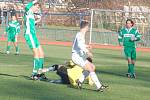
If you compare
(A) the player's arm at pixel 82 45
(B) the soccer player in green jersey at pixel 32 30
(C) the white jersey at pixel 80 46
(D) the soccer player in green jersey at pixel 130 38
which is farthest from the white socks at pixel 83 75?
(D) the soccer player in green jersey at pixel 130 38

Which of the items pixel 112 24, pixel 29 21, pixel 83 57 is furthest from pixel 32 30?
pixel 112 24

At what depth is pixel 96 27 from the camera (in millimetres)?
41719

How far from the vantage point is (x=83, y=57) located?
13.4 metres

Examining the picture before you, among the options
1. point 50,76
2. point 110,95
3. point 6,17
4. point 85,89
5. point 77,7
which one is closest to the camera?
point 110,95

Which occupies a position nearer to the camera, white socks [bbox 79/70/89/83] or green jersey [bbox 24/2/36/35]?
white socks [bbox 79/70/89/83]

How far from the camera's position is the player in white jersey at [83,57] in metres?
13.1

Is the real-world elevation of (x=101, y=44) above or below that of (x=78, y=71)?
below

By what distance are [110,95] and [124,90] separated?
3.70ft

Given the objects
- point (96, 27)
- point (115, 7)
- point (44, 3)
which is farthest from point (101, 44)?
point (115, 7)

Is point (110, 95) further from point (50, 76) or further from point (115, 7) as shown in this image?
point (115, 7)

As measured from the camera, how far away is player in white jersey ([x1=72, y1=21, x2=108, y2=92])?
13.1 metres

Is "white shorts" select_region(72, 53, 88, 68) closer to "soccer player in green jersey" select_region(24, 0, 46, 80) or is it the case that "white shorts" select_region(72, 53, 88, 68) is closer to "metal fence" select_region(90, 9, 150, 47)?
"soccer player in green jersey" select_region(24, 0, 46, 80)

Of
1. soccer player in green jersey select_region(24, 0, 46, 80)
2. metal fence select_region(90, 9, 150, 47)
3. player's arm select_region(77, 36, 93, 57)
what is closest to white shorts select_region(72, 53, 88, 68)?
player's arm select_region(77, 36, 93, 57)

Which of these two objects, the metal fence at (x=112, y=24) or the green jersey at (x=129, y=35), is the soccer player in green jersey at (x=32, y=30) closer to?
the green jersey at (x=129, y=35)
